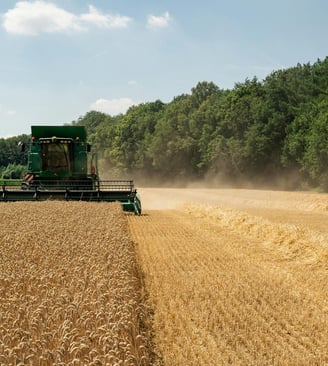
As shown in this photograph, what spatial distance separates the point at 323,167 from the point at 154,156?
41.8 m

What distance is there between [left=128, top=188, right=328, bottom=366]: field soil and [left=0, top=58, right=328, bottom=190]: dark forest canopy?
31.0m

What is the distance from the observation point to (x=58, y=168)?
2303 cm

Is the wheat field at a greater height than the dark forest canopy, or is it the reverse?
the dark forest canopy

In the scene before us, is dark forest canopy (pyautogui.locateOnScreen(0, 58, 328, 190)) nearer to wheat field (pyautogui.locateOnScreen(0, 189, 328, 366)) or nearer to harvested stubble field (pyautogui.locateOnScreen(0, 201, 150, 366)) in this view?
wheat field (pyautogui.locateOnScreen(0, 189, 328, 366))

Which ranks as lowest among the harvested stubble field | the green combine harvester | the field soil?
the field soil

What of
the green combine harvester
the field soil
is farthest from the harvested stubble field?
the green combine harvester

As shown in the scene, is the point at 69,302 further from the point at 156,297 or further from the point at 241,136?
the point at 241,136

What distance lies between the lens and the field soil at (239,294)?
6.26 metres

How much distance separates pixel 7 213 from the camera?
17.4m

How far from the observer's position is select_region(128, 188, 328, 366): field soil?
626cm

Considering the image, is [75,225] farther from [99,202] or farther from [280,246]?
[99,202]

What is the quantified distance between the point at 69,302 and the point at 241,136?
5968 cm

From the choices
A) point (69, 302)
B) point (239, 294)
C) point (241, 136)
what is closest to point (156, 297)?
point (239, 294)

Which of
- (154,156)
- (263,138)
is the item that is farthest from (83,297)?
(154,156)
